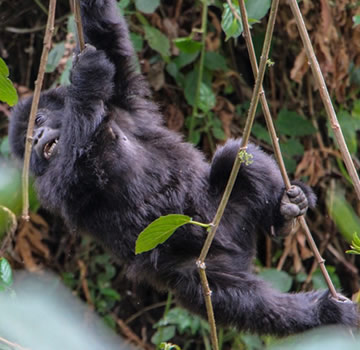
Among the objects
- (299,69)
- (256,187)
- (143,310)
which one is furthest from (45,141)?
(143,310)

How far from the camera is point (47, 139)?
2.85 metres

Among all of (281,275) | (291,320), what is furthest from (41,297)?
(281,275)

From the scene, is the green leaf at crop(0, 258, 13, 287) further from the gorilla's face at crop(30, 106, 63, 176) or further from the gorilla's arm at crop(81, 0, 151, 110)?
the gorilla's arm at crop(81, 0, 151, 110)

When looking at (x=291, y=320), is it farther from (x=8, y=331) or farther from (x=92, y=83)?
(x=8, y=331)

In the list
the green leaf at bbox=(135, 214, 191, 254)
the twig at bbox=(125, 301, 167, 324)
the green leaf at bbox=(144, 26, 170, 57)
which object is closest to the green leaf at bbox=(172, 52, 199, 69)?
the green leaf at bbox=(144, 26, 170, 57)

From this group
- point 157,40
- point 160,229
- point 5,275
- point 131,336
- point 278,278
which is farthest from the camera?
point 131,336

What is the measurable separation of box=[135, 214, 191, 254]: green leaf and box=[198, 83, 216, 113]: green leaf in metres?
2.38

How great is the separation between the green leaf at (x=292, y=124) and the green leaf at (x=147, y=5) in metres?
1.23

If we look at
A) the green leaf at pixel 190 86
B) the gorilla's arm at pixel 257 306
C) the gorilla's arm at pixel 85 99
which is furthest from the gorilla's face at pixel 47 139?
the green leaf at pixel 190 86

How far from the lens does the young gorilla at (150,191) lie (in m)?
2.63

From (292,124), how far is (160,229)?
2701 millimetres

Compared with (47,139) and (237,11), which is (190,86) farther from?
(47,139)

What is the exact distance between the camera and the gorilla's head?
2.86m

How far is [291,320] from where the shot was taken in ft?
8.70
